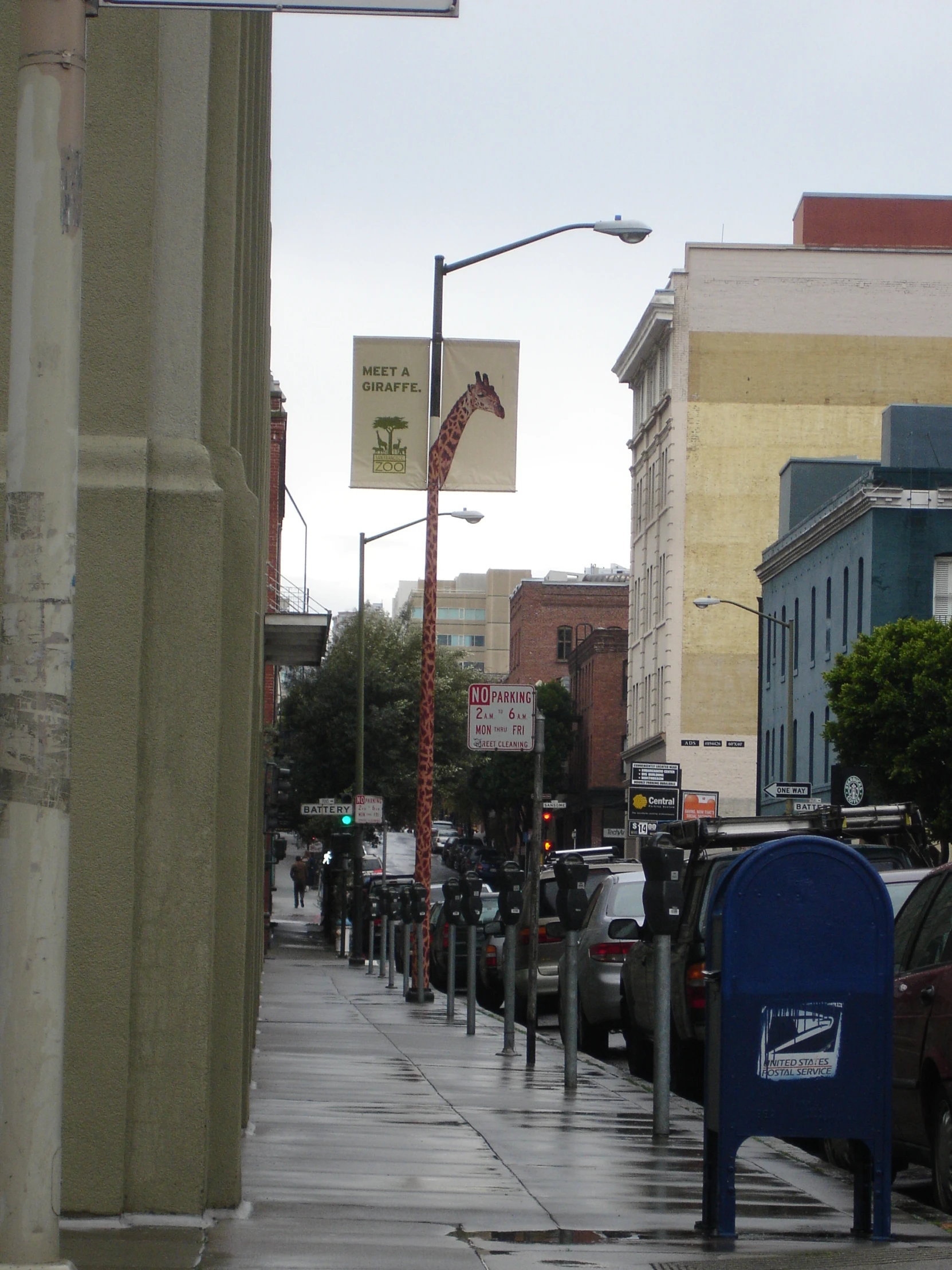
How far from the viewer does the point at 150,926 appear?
23.1 feet

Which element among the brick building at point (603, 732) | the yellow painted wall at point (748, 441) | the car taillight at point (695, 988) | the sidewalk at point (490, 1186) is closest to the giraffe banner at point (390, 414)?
the sidewalk at point (490, 1186)

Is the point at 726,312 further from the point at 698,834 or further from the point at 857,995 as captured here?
the point at 857,995

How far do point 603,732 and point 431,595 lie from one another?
72.3 metres

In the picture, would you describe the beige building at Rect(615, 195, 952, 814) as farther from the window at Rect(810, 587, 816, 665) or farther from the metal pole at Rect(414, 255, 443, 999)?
the metal pole at Rect(414, 255, 443, 999)

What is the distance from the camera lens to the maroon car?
8.62 metres

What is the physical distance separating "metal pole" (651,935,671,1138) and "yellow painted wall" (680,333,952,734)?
2359 inches

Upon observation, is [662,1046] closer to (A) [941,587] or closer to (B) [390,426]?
(B) [390,426]


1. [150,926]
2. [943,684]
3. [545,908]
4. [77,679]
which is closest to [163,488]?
[77,679]

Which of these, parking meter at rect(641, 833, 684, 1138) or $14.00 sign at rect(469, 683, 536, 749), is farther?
$14.00 sign at rect(469, 683, 536, 749)

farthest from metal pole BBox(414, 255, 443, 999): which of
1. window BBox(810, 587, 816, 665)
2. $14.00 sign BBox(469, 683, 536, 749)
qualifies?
window BBox(810, 587, 816, 665)

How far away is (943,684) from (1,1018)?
120 feet

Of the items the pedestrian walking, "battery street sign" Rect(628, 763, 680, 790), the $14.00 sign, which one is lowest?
the pedestrian walking

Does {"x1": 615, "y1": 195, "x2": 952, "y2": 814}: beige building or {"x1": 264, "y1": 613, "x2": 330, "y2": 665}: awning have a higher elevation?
{"x1": 615, "y1": 195, "x2": 952, "y2": 814}: beige building

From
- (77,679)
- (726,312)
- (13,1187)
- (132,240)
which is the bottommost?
(13,1187)
